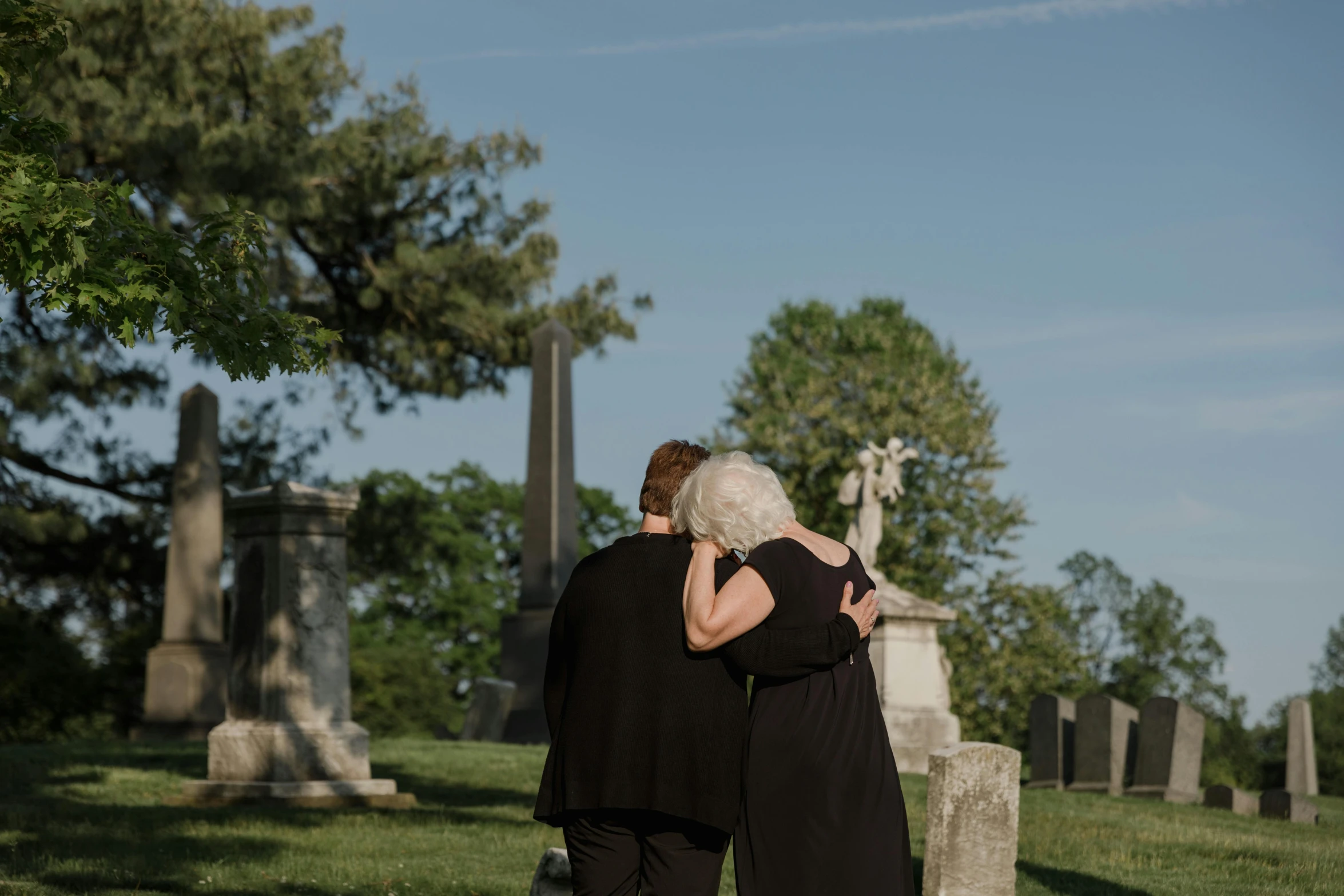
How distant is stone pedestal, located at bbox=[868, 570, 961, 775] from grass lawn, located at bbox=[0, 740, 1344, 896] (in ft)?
12.0

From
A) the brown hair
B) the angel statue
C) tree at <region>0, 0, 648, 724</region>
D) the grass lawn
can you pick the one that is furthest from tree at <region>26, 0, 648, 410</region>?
the brown hair

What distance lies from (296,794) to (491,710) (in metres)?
8.44

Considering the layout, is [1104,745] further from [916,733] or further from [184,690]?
[184,690]

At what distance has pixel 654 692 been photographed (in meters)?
4.16

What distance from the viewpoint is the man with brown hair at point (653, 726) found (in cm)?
411

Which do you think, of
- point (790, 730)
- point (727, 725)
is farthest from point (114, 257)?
point (790, 730)

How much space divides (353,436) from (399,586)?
21896mm

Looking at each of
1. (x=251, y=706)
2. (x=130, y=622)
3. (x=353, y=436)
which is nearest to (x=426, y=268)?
(x=353, y=436)

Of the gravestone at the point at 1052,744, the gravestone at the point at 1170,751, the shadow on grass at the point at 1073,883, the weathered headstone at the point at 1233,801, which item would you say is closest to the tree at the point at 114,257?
the shadow on grass at the point at 1073,883

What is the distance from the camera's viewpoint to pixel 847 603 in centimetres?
422

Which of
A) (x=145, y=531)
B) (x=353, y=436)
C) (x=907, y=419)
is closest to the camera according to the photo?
(x=145, y=531)

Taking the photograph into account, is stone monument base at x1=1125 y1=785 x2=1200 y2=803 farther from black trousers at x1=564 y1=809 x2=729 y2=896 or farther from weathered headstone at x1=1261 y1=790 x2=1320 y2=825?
black trousers at x1=564 y1=809 x2=729 y2=896

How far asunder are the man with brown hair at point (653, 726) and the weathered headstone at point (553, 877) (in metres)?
1.41

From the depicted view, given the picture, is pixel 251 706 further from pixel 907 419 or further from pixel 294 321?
pixel 907 419
